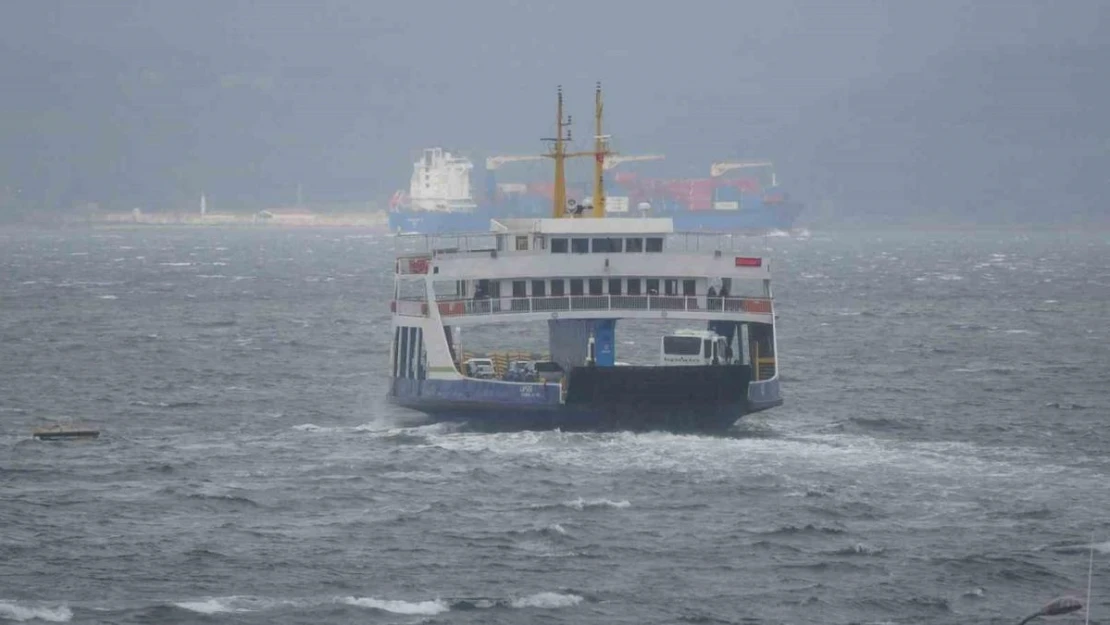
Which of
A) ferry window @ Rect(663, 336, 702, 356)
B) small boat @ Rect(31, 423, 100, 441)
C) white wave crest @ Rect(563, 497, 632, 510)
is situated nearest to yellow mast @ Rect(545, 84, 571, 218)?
ferry window @ Rect(663, 336, 702, 356)

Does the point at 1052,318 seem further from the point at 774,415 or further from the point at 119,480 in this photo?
the point at 119,480

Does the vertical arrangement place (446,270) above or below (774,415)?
above

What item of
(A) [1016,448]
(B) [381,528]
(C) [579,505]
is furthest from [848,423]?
(B) [381,528]

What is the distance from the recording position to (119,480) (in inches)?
1654

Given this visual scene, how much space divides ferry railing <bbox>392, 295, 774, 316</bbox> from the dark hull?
1.81 m

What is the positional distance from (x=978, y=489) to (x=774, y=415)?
1262cm

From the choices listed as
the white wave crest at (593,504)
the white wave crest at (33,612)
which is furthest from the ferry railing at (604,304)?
the white wave crest at (33,612)

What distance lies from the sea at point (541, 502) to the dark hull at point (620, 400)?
1.74ft

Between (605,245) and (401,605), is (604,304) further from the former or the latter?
(401,605)

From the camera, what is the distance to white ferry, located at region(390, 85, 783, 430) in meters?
46.7

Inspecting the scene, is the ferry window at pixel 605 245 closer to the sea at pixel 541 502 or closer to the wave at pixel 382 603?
the sea at pixel 541 502

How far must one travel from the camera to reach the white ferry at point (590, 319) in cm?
4672

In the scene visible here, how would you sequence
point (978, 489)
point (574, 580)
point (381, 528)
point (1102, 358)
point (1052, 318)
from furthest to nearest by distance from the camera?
1. point (1052, 318)
2. point (1102, 358)
3. point (978, 489)
4. point (381, 528)
5. point (574, 580)

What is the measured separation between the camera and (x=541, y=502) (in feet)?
128
